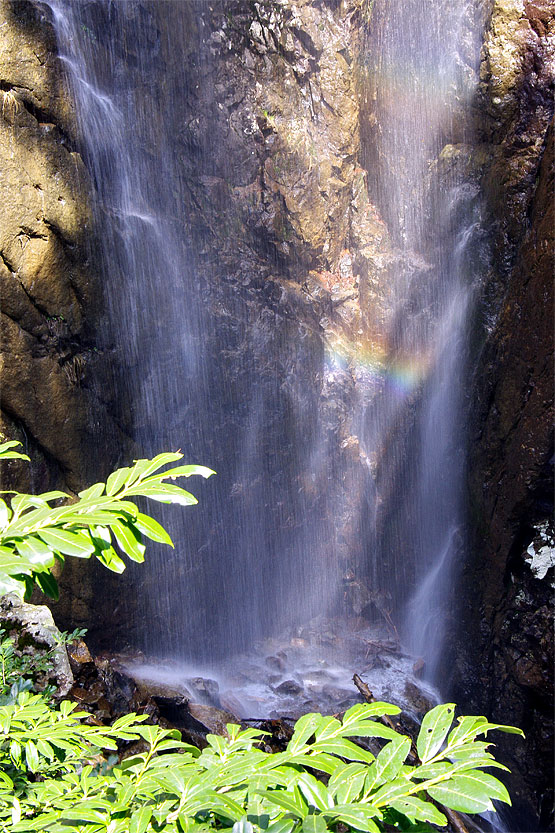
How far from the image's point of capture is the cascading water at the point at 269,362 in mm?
6484

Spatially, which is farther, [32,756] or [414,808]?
[32,756]

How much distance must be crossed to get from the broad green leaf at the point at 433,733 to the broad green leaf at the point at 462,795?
2.8 inches

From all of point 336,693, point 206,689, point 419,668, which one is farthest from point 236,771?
point 419,668

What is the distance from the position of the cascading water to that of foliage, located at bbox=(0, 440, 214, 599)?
5.50 metres

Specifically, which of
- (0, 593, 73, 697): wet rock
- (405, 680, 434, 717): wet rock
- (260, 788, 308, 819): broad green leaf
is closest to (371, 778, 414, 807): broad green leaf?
(260, 788, 308, 819): broad green leaf

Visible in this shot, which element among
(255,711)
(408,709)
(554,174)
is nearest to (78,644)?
(255,711)

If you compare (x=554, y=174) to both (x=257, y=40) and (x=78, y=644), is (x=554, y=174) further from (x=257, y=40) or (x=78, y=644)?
(x=78, y=644)

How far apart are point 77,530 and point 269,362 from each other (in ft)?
21.7

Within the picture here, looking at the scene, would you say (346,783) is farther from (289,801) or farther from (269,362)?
(269,362)

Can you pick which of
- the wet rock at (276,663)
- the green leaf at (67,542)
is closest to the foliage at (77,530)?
the green leaf at (67,542)

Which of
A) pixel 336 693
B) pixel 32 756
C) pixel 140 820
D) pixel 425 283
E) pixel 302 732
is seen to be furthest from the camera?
pixel 425 283

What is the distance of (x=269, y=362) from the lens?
746 cm

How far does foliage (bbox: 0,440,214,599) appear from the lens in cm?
81

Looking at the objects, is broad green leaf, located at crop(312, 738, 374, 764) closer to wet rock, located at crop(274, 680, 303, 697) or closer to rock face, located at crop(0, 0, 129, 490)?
rock face, located at crop(0, 0, 129, 490)
